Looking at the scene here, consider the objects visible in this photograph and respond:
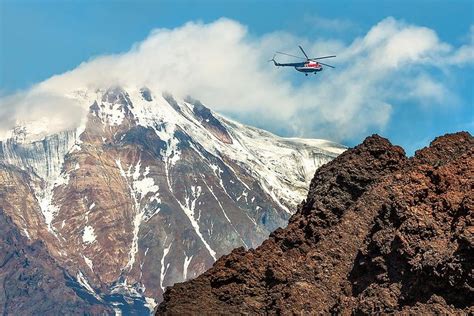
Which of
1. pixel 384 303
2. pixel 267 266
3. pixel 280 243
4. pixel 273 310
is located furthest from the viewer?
pixel 280 243

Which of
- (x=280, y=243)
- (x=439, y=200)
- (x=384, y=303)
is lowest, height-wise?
(x=384, y=303)

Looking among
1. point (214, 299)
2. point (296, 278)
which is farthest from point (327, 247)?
point (214, 299)

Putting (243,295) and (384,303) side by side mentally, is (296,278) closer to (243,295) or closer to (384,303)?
(243,295)

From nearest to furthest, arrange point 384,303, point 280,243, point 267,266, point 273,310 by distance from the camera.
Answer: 1. point 384,303
2. point 273,310
3. point 267,266
4. point 280,243

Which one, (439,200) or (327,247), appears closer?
(439,200)

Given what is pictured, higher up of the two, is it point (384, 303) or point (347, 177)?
point (347, 177)

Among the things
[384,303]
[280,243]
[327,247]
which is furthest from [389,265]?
[280,243]
